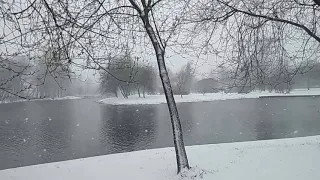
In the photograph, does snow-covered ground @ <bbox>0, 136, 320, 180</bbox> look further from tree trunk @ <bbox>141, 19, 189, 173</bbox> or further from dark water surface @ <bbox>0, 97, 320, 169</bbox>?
dark water surface @ <bbox>0, 97, 320, 169</bbox>

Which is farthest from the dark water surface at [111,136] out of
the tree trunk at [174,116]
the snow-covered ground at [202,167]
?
the tree trunk at [174,116]

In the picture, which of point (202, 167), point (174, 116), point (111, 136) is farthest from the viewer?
point (111, 136)

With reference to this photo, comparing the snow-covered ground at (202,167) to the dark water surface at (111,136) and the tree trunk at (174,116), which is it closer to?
the tree trunk at (174,116)

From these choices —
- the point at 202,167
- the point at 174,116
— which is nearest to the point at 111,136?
the point at 202,167

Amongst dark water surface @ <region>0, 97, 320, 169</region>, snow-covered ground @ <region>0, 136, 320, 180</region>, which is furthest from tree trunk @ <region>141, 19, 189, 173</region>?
dark water surface @ <region>0, 97, 320, 169</region>

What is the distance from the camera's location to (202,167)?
6430 millimetres

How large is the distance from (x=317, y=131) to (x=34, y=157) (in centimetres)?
1740

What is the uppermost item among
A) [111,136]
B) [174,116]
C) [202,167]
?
[174,116]

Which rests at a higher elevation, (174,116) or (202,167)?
(174,116)

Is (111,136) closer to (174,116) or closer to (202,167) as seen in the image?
(202,167)

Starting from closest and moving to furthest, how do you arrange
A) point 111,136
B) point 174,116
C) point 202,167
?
point 174,116, point 202,167, point 111,136

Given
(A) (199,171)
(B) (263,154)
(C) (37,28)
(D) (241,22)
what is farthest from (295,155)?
(C) (37,28)

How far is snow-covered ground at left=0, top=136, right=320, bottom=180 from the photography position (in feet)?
17.9

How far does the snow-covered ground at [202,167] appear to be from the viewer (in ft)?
17.9
